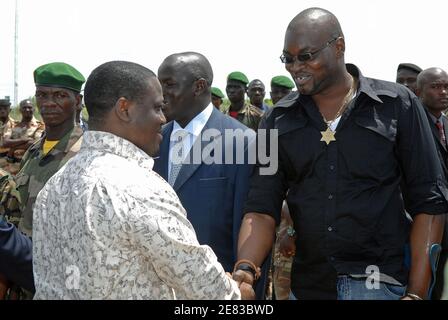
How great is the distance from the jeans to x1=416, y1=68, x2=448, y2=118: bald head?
129 inches

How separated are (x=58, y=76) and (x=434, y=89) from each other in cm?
352

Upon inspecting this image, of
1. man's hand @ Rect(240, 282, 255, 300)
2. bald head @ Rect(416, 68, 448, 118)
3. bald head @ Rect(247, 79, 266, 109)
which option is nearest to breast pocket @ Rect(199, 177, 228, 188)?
man's hand @ Rect(240, 282, 255, 300)

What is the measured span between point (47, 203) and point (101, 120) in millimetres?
353

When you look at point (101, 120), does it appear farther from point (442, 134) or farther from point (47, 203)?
point (442, 134)

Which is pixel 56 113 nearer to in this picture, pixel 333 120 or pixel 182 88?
pixel 182 88

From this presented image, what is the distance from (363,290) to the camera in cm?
286

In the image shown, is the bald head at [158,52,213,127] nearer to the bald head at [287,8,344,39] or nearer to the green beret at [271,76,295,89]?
the bald head at [287,8,344,39]

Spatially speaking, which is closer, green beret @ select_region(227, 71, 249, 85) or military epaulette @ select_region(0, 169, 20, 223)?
military epaulette @ select_region(0, 169, 20, 223)

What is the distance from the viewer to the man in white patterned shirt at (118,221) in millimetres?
2033

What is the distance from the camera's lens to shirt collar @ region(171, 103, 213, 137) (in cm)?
377

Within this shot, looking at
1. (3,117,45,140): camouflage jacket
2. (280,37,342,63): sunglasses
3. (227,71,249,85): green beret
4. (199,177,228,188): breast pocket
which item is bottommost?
(3,117,45,140): camouflage jacket

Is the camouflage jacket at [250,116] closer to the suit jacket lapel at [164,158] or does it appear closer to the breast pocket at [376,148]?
the suit jacket lapel at [164,158]

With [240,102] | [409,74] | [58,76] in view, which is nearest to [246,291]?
[58,76]
